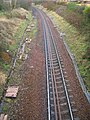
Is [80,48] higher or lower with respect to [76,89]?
higher

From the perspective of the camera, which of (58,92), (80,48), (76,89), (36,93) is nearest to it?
(58,92)

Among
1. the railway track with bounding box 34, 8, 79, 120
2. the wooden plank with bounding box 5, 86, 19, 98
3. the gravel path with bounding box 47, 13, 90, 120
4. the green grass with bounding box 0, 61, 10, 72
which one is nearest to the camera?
the railway track with bounding box 34, 8, 79, 120

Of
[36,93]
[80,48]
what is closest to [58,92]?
[36,93]

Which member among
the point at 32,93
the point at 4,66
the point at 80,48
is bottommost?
the point at 32,93

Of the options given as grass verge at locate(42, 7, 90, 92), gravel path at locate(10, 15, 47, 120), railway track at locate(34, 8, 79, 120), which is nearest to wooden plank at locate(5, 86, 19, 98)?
gravel path at locate(10, 15, 47, 120)

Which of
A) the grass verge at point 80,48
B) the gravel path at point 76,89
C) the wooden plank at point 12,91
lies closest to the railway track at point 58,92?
the gravel path at point 76,89

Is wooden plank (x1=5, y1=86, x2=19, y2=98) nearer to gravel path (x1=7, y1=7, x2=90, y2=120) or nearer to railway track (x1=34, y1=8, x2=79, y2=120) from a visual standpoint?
gravel path (x1=7, y1=7, x2=90, y2=120)

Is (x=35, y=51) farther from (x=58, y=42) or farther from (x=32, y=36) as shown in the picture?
(x=32, y=36)

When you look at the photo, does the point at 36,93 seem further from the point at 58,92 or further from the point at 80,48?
the point at 80,48

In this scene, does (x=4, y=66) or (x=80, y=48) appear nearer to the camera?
(x=4, y=66)

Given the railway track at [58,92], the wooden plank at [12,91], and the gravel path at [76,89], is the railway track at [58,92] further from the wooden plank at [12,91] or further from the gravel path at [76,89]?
the wooden plank at [12,91]

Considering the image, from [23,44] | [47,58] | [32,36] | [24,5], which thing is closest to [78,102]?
[47,58]

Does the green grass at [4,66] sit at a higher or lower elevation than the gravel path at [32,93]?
Result: higher
